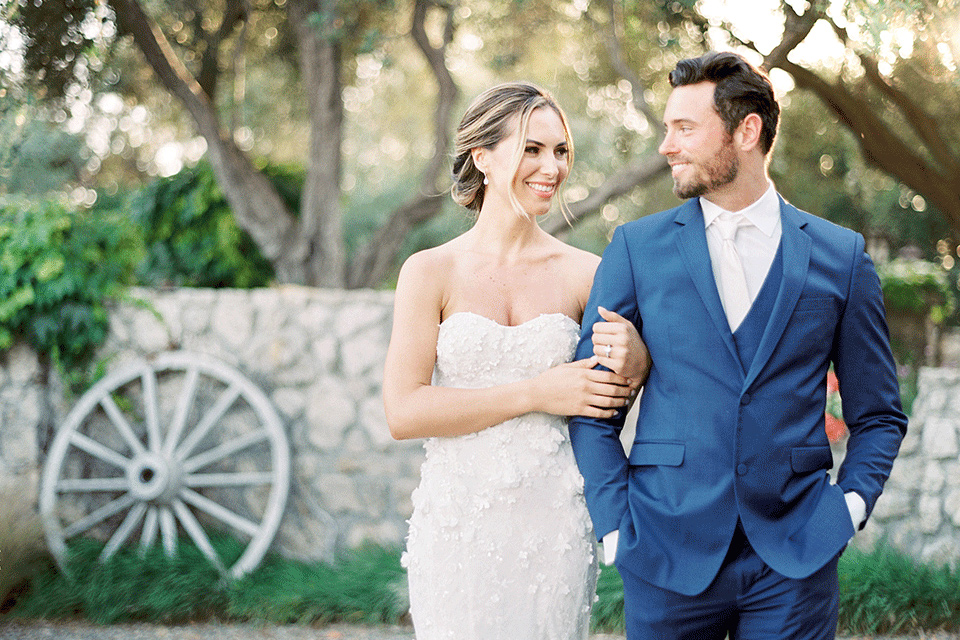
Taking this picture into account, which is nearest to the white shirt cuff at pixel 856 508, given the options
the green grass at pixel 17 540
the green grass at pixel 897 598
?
the green grass at pixel 897 598

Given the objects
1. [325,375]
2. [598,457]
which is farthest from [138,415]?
[598,457]

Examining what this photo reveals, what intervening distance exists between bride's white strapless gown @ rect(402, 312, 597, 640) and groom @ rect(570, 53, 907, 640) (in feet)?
1.19

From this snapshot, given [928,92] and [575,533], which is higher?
[928,92]

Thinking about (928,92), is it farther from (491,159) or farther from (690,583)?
(690,583)

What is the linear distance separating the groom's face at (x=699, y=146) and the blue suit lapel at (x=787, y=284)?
0.67ft

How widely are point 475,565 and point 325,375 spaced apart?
3.51 meters

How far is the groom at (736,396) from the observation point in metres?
2.09

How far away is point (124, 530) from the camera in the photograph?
5539mm

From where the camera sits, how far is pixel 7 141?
19.1ft

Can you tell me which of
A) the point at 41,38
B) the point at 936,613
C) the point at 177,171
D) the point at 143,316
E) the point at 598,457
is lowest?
the point at 936,613

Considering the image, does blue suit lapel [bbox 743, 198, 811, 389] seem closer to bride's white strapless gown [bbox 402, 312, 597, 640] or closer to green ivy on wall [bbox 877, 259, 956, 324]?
bride's white strapless gown [bbox 402, 312, 597, 640]

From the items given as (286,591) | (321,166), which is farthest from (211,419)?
(321,166)

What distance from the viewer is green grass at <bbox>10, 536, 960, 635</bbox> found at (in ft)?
15.8

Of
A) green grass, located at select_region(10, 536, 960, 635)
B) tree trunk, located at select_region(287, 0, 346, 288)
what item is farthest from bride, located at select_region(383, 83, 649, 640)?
tree trunk, located at select_region(287, 0, 346, 288)
